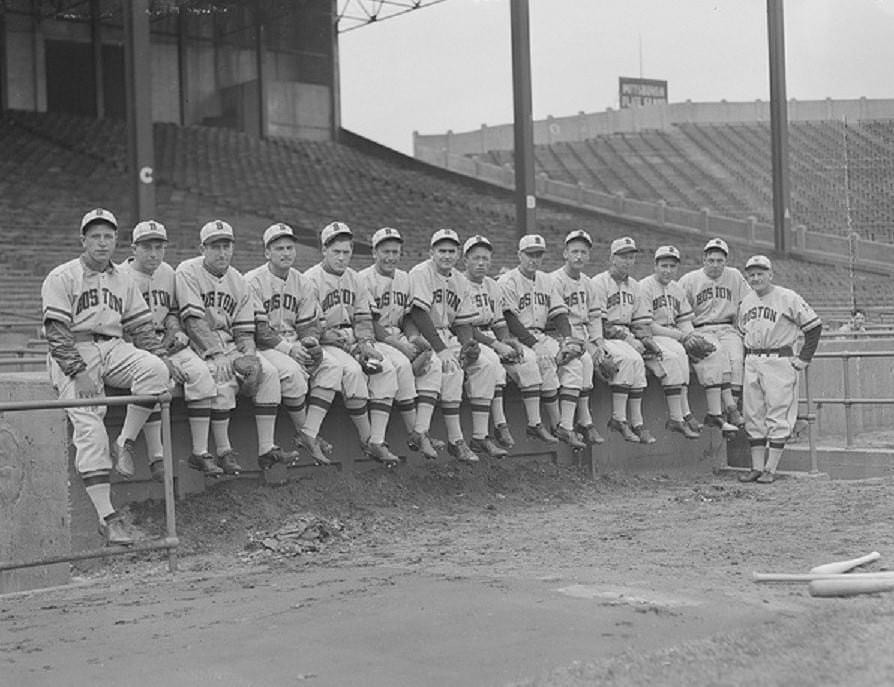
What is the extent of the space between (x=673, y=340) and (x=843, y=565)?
6.20 metres

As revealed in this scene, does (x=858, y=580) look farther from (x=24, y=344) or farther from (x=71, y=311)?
(x=24, y=344)

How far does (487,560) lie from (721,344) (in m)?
5.82

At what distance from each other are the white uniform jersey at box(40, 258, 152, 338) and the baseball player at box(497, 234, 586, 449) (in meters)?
3.92

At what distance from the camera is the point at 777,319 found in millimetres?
11711

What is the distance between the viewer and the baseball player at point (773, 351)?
1169cm

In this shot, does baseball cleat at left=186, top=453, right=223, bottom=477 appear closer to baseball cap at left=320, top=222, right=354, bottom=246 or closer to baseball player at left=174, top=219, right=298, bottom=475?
baseball player at left=174, top=219, right=298, bottom=475

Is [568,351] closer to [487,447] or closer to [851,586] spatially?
[487,447]

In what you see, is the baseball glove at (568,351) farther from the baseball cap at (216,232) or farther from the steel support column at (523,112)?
the steel support column at (523,112)

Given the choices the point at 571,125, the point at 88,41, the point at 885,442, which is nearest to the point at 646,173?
the point at 571,125

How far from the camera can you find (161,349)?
8969 mm

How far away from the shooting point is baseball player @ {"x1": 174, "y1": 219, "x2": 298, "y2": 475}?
9219 mm

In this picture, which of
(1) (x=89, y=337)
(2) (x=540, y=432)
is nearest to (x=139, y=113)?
(2) (x=540, y=432)

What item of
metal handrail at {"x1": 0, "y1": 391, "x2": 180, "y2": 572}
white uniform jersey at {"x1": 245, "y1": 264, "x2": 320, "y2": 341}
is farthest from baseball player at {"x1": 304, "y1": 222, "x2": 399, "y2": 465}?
metal handrail at {"x1": 0, "y1": 391, "x2": 180, "y2": 572}

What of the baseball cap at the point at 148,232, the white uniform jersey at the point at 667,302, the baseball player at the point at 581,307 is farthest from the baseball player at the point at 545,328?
the baseball cap at the point at 148,232
